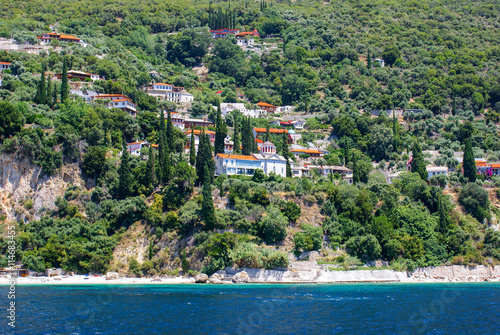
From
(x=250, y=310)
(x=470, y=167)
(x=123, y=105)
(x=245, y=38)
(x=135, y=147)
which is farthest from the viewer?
(x=245, y=38)

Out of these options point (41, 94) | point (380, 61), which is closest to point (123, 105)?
point (41, 94)

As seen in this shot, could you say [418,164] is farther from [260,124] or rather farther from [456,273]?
[260,124]

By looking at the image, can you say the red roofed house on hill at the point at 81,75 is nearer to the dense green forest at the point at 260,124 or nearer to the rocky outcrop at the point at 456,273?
the dense green forest at the point at 260,124

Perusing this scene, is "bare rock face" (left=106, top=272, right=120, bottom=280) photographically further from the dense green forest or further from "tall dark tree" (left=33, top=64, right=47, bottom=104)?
"tall dark tree" (left=33, top=64, right=47, bottom=104)

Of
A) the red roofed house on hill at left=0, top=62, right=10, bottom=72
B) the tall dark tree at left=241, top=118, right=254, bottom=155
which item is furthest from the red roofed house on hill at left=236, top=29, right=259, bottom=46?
the tall dark tree at left=241, top=118, right=254, bottom=155

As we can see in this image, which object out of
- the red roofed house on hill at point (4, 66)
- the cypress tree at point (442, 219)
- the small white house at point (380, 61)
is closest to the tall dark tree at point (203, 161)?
the cypress tree at point (442, 219)
